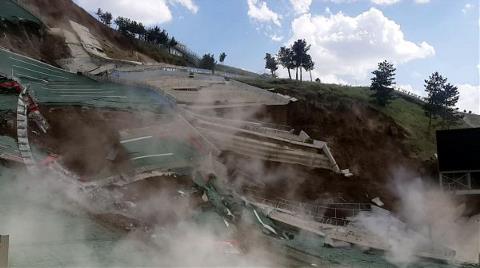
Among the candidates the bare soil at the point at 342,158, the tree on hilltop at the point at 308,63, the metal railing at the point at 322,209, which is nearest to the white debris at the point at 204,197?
the metal railing at the point at 322,209

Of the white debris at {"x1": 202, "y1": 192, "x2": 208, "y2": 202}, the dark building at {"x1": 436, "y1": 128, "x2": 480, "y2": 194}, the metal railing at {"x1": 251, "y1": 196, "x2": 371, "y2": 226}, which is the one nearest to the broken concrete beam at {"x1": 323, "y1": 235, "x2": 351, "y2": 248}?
the metal railing at {"x1": 251, "y1": 196, "x2": 371, "y2": 226}

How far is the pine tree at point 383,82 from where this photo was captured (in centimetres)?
3581

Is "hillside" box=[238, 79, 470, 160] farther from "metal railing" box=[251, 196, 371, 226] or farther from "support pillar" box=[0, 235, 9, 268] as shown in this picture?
"support pillar" box=[0, 235, 9, 268]

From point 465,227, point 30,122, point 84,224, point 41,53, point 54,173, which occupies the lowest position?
point 465,227

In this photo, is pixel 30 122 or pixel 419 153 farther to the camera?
pixel 419 153

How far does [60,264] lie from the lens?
13055mm

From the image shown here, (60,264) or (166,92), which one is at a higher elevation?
(166,92)

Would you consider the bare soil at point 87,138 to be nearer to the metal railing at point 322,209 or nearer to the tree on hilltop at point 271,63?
the metal railing at point 322,209

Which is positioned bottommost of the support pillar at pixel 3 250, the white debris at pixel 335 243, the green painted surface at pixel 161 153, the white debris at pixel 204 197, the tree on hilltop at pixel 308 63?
the white debris at pixel 335 243

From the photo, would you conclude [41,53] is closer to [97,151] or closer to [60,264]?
[97,151]

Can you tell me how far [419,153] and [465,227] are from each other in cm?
755

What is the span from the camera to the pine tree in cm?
3581

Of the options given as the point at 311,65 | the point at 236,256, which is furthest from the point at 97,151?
the point at 311,65

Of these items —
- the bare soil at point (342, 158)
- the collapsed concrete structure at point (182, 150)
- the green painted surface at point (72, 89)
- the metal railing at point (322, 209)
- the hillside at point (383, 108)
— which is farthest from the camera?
the hillside at point (383, 108)
